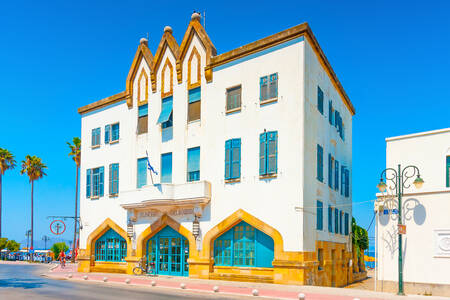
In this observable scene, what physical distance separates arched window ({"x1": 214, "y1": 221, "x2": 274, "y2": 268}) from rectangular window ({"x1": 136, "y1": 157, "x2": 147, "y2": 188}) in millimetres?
7416

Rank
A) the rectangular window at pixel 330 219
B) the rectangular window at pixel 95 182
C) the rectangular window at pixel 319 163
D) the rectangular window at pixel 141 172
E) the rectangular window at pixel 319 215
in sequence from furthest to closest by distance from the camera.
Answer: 1. the rectangular window at pixel 95 182
2. the rectangular window at pixel 141 172
3. the rectangular window at pixel 330 219
4. the rectangular window at pixel 319 163
5. the rectangular window at pixel 319 215

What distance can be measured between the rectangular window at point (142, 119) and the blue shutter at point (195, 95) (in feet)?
14.6

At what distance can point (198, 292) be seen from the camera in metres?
20.6

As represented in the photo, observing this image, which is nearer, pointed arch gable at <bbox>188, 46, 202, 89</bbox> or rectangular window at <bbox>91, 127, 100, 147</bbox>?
pointed arch gable at <bbox>188, 46, 202, 89</bbox>

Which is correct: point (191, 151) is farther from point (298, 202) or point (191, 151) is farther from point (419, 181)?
point (419, 181)

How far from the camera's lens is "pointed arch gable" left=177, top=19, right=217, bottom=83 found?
2759 centimetres

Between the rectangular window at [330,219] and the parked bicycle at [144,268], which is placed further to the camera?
the parked bicycle at [144,268]

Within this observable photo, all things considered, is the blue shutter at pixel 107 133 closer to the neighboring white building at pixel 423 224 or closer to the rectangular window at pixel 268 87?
the rectangular window at pixel 268 87

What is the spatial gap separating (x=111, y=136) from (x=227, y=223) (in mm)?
13116

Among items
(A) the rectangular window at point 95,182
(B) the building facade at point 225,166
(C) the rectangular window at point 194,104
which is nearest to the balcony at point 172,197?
(B) the building facade at point 225,166

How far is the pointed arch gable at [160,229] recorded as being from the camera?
26680 mm

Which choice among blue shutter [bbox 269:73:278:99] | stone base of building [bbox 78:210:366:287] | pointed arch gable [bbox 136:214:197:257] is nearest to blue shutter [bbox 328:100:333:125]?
blue shutter [bbox 269:73:278:99]

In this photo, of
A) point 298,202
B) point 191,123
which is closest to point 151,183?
point 191,123

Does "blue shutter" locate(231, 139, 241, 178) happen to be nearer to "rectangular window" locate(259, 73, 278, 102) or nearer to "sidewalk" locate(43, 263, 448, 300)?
"rectangular window" locate(259, 73, 278, 102)
